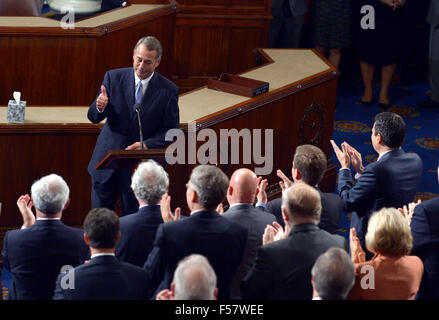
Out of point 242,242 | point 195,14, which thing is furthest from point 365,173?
point 195,14

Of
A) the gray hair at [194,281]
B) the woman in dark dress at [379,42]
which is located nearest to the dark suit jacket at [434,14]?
the woman in dark dress at [379,42]

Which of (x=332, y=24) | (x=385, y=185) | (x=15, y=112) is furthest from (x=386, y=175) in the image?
(x=332, y=24)

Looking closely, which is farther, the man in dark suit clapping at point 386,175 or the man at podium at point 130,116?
the man at podium at point 130,116

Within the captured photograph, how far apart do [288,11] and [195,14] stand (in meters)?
0.91

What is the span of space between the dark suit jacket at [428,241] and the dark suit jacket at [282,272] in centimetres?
80

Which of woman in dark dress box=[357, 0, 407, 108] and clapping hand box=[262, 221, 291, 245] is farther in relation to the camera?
woman in dark dress box=[357, 0, 407, 108]

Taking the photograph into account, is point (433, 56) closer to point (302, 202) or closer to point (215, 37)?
point (215, 37)

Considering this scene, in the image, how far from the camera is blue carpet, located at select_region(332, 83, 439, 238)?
23.4 ft

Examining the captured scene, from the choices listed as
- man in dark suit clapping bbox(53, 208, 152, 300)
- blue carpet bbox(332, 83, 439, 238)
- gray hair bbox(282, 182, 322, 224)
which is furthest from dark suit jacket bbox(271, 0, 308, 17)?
man in dark suit clapping bbox(53, 208, 152, 300)

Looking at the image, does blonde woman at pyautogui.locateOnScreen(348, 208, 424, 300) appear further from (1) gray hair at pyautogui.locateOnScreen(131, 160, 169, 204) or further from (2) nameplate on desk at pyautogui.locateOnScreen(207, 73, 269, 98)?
(2) nameplate on desk at pyautogui.locateOnScreen(207, 73, 269, 98)

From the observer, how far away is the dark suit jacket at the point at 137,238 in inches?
158

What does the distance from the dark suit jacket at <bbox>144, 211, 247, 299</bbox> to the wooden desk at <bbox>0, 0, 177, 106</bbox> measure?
2853mm

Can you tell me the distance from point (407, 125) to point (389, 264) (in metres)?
4.42

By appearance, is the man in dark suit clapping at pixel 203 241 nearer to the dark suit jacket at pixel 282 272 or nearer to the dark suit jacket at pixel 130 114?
the dark suit jacket at pixel 282 272
